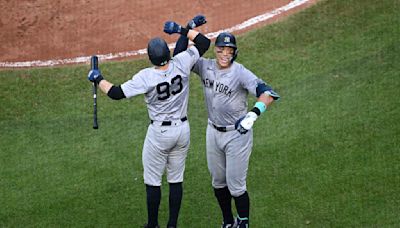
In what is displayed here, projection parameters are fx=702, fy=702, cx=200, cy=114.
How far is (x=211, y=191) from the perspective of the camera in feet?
22.2

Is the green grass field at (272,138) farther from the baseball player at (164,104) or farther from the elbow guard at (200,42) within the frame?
the elbow guard at (200,42)

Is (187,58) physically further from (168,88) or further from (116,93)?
(116,93)

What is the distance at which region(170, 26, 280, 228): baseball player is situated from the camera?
5566mm

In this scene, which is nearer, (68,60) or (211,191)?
(211,191)

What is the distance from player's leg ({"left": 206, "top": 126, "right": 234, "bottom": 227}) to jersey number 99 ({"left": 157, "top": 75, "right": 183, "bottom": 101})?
448 millimetres

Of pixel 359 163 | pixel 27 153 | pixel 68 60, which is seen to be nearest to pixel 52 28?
pixel 68 60

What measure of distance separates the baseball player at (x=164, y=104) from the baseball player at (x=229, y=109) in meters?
0.19

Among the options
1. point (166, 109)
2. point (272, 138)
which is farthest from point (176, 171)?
point (272, 138)

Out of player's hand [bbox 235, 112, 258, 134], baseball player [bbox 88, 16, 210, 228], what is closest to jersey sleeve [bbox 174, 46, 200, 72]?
baseball player [bbox 88, 16, 210, 228]

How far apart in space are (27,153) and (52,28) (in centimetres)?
309

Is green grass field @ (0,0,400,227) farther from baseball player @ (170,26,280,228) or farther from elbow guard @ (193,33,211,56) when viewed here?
elbow guard @ (193,33,211,56)

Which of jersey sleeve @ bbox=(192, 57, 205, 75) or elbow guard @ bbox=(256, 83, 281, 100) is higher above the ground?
jersey sleeve @ bbox=(192, 57, 205, 75)

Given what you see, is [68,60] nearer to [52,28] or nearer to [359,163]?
[52,28]

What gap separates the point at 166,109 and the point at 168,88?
19cm
